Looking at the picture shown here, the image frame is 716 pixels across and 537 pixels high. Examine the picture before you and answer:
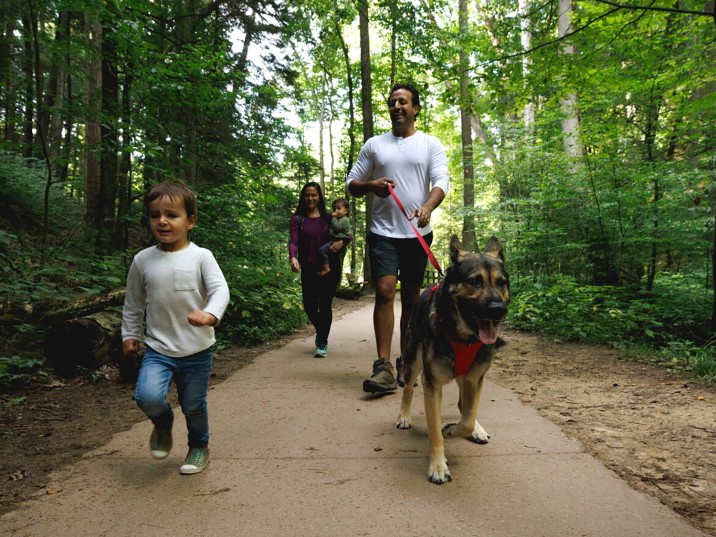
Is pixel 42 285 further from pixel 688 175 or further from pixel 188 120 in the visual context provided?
pixel 688 175

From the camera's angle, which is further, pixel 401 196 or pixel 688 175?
pixel 688 175

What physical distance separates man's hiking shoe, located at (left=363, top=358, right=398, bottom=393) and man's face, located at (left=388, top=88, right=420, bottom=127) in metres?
2.48

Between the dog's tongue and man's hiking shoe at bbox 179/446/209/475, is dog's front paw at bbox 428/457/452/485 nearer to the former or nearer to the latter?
the dog's tongue

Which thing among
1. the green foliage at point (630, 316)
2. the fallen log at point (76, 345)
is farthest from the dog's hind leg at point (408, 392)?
the green foliage at point (630, 316)

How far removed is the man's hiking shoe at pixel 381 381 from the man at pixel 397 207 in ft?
0.05

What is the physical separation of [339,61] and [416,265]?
24078 mm

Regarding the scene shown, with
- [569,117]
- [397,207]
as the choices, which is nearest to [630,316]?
[397,207]

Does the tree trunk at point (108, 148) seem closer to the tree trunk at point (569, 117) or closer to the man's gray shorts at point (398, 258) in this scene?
the man's gray shorts at point (398, 258)

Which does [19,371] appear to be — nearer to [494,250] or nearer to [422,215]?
[422,215]

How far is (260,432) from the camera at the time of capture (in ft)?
10.4

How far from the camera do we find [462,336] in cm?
262

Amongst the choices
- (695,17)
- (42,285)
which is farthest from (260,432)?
(695,17)

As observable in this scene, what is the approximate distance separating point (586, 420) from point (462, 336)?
1.63m

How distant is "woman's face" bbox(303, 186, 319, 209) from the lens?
6.25 meters
